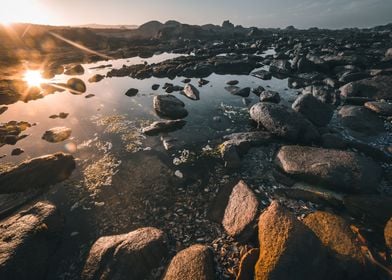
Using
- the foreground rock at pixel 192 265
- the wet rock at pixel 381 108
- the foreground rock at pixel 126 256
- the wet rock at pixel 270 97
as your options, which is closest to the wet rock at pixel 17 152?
the foreground rock at pixel 126 256

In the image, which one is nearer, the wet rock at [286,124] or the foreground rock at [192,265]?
the foreground rock at [192,265]

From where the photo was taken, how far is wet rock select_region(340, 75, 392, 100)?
18.7 meters

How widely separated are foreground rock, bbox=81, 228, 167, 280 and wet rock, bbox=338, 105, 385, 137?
493 inches

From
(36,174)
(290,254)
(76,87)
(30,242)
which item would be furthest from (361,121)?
(76,87)

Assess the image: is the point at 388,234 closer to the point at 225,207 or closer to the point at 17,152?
the point at 225,207

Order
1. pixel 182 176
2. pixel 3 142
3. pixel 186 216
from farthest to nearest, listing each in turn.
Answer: pixel 3 142 → pixel 182 176 → pixel 186 216

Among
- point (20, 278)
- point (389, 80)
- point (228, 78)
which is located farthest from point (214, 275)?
point (228, 78)

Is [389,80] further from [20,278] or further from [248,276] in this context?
[20,278]

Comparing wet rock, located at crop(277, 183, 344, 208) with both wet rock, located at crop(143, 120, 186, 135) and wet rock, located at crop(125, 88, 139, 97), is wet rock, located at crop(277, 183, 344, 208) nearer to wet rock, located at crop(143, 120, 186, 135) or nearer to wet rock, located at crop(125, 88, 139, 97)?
wet rock, located at crop(143, 120, 186, 135)

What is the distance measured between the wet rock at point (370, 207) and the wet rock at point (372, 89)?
13095mm

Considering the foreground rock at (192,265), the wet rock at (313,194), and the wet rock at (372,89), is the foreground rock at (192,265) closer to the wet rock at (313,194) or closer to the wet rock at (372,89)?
the wet rock at (313,194)

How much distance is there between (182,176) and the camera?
38.1ft

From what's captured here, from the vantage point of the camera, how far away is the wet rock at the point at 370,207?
8135 millimetres

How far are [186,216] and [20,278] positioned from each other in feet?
16.5
